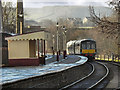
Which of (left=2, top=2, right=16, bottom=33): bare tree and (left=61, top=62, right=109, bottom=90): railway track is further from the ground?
(left=2, top=2, right=16, bottom=33): bare tree

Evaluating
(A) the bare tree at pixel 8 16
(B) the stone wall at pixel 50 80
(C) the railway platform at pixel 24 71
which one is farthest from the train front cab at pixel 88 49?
(B) the stone wall at pixel 50 80

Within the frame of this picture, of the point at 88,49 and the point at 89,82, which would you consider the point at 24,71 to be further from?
the point at 88,49

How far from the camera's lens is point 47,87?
43.9ft

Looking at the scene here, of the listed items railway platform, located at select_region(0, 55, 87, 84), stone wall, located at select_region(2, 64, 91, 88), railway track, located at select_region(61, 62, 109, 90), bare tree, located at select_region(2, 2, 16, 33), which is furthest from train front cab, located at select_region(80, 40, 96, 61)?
stone wall, located at select_region(2, 64, 91, 88)

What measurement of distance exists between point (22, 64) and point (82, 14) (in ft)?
462

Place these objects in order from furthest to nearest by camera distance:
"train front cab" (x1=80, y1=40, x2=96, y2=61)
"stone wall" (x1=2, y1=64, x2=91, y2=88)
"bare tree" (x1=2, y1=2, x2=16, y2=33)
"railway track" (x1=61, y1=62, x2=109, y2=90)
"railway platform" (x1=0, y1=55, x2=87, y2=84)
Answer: "bare tree" (x1=2, y1=2, x2=16, y2=33) → "train front cab" (x1=80, y1=40, x2=96, y2=61) → "railway track" (x1=61, y1=62, x2=109, y2=90) → "railway platform" (x1=0, y1=55, x2=87, y2=84) → "stone wall" (x1=2, y1=64, x2=91, y2=88)

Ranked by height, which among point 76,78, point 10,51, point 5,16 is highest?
point 5,16

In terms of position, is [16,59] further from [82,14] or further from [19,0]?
[82,14]

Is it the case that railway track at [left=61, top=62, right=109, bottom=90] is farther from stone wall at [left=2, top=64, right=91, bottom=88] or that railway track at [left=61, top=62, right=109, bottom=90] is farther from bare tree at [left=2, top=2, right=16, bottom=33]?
bare tree at [left=2, top=2, right=16, bottom=33]

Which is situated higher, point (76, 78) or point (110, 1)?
point (110, 1)

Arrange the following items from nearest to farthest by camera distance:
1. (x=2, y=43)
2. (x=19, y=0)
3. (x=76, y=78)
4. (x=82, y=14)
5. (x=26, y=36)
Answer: (x=76, y=78) → (x=26, y=36) → (x=2, y=43) → (x=19, y=0) → (x=82, y=14)

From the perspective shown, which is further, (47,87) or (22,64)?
(22,64)

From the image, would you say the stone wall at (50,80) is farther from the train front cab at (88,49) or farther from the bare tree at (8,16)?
the bare tree at (8,16)

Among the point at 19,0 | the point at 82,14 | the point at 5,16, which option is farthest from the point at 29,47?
the point at 82,14
